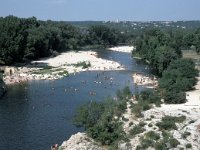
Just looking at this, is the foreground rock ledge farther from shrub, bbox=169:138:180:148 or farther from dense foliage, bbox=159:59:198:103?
dense foliage, bbox=159:59:198:103

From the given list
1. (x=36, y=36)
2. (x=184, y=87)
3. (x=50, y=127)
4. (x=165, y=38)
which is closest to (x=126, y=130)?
(x=50, y=127)

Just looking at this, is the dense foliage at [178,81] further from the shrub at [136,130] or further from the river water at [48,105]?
the shrub at [136,130]

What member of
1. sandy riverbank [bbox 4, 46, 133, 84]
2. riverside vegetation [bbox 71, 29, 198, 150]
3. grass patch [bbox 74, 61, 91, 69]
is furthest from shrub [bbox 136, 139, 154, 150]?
grass patch [bbox 74, 61, 91, 69]

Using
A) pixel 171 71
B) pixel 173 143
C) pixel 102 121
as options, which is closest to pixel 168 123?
pixel 173 143

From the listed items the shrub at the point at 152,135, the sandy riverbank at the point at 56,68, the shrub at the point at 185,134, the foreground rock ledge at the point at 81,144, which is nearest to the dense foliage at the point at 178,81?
the shrub at the point at 185,134

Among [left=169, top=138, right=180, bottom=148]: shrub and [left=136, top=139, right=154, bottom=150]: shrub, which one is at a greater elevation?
[left=169, top=138, right=180, bottom=148]: shrub

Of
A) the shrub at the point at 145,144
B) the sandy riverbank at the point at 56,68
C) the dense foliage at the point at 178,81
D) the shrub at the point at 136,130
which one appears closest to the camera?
the shrub at the point at 145,144
